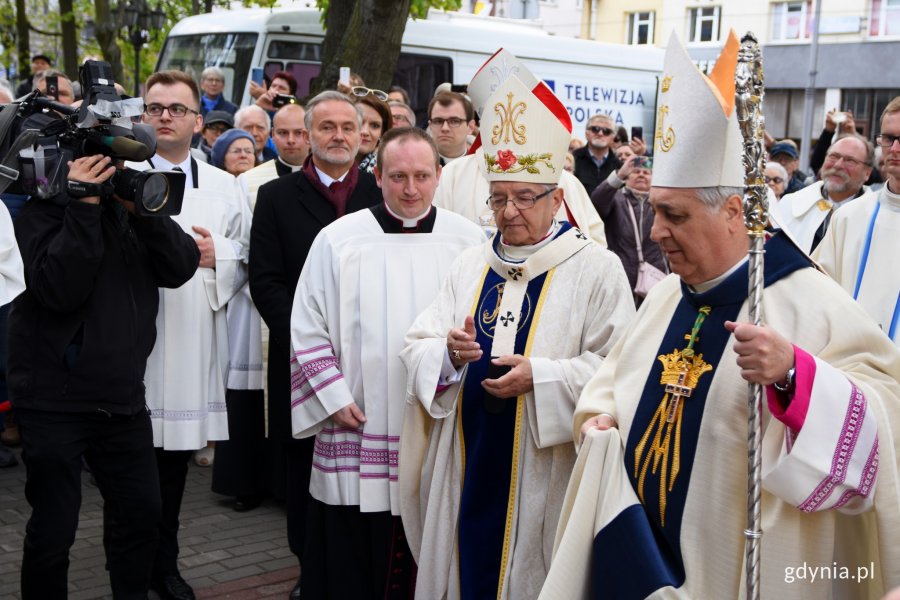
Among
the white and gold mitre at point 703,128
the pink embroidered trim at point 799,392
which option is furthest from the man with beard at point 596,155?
the pink embroidered trim at point 799,392

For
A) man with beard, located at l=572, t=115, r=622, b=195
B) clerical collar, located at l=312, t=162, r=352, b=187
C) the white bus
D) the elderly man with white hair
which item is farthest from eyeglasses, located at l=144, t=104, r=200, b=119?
the white bus

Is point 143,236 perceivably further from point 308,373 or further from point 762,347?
point 762,347

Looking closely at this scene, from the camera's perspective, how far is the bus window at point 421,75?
13.4 meters

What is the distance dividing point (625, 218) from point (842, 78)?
2731 cm

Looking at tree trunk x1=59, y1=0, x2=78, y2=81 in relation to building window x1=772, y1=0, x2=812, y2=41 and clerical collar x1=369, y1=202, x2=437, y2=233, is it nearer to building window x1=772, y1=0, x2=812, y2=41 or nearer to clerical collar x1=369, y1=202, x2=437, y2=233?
clerical collar x1=369, y1=202, x2=437, y2=233

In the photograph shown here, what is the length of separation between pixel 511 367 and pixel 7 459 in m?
4.39

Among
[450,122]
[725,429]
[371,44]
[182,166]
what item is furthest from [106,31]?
[725,429]

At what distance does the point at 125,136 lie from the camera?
3.89 meters

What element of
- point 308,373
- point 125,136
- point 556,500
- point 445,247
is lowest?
point 556,500

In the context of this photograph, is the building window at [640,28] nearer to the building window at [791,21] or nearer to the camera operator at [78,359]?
the building window at [791,21]

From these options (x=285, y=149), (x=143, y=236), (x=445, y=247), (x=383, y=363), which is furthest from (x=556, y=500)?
(x=285, y=149)

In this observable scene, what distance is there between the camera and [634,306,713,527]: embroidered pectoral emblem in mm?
3045

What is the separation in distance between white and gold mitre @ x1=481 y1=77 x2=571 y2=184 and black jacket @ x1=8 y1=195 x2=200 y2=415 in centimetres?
126
